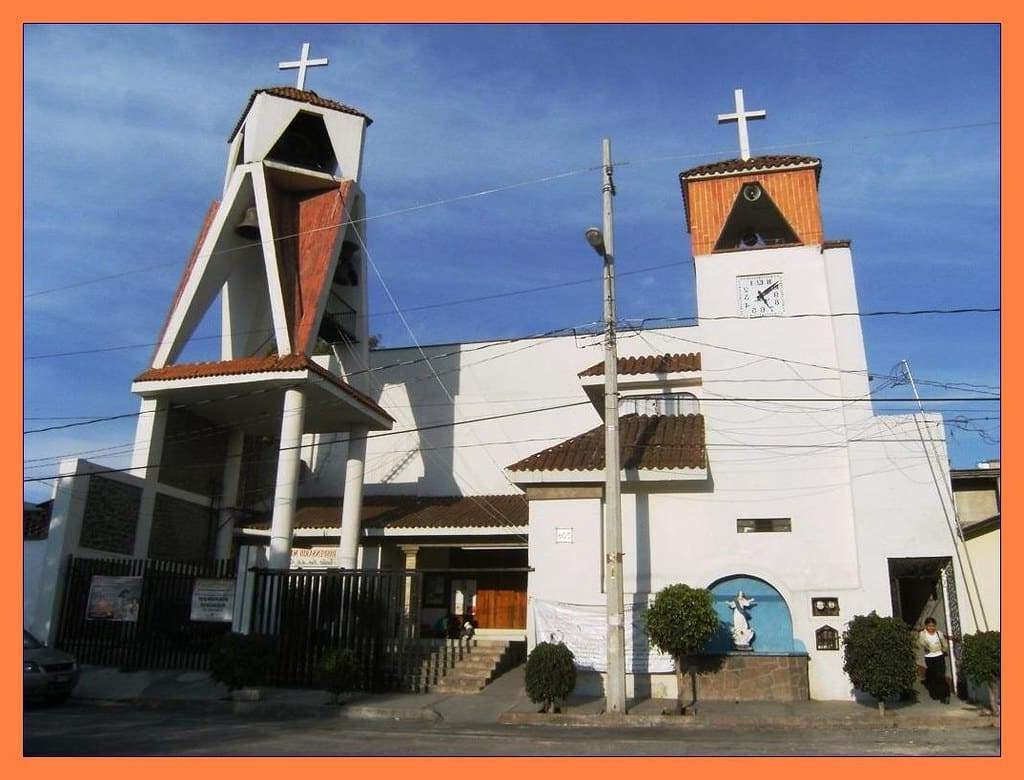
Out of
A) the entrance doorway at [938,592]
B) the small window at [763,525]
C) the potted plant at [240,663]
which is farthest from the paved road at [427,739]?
the small window at [763,525]

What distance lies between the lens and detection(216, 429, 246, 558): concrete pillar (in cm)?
2298

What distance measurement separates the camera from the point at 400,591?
16.0 metres

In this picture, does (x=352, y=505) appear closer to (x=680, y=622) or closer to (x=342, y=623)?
(x=342, y=623)

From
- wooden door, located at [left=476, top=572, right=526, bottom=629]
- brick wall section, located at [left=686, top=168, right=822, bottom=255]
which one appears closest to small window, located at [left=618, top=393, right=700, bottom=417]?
brick wall section, located at [left=686, top=168, right=822, bottom=255]

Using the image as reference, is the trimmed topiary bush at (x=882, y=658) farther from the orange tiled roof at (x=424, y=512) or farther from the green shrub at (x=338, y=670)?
the orange tiled roof at (x=424, y=512)

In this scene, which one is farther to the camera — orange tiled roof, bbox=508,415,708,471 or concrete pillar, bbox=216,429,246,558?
concrete pillar, bbox=216,429,246,558

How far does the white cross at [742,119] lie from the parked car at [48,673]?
16756mm

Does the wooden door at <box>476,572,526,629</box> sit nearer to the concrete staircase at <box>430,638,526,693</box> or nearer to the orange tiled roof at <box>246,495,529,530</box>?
the orange tiled roof at <box>246,495,529,530</box>

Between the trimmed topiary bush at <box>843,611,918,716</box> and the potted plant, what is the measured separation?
9975mm

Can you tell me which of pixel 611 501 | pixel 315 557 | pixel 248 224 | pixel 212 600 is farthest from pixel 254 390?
pixel 611 501

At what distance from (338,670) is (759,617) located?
7.52 metres

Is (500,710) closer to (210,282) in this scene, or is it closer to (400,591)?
(400,591)

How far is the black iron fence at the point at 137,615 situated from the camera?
55.7 ft

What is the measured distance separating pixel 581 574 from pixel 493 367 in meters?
13.4
